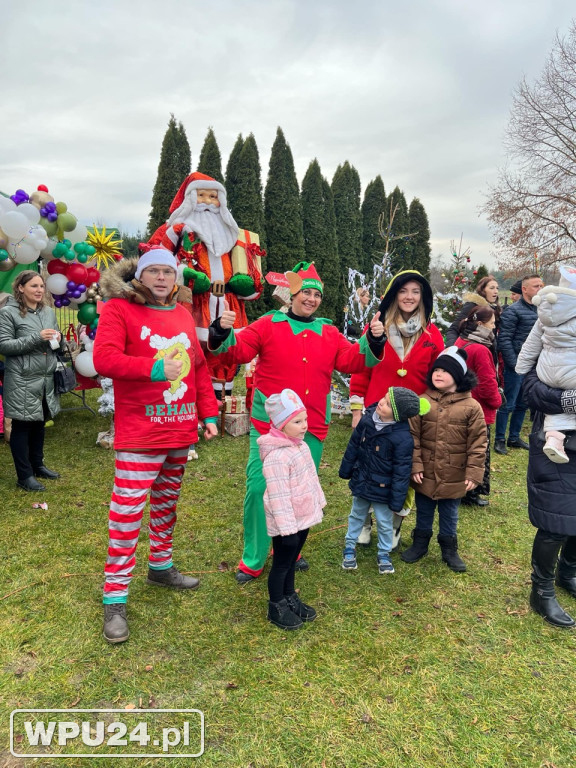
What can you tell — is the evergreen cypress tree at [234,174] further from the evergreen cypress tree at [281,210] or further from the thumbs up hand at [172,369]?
the thumbs up hand at [172,369]

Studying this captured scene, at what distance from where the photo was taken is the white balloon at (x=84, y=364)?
6.53 meters

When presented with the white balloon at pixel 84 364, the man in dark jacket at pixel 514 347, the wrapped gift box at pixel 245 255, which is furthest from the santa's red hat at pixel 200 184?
the man in dark jacket at pixel 514 347

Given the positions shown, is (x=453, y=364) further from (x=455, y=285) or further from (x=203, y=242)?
(x=455, y=285)

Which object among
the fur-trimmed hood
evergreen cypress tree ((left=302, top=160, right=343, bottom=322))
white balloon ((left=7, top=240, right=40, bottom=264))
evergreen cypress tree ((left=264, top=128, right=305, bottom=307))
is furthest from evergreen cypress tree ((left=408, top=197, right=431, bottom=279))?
the fur-trimmed hood

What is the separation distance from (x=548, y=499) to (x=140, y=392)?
247 centimetres

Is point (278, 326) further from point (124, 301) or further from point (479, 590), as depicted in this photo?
point (479, 590)

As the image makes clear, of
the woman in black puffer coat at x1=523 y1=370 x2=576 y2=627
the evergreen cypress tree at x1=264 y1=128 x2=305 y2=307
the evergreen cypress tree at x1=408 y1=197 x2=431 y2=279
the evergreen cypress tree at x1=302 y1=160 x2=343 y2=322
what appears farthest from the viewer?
the evergreen cypress tree at x1=408 y1=197 x2=431 y2=279

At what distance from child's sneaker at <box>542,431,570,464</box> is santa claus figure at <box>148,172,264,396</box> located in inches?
124

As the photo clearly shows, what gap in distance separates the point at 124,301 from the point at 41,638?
1982 millimetres

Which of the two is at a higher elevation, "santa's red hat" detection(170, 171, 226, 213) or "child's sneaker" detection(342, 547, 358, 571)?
"santa's red hat" detection(170, 171, 226, 213)

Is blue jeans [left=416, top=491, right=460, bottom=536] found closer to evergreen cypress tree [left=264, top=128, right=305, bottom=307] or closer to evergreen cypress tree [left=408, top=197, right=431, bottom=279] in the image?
evergreen cypress tree [left=264, top=128, right=305, bottom=307]

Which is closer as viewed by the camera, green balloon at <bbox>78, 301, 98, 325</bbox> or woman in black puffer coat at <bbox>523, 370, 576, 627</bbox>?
woman in black puffer coat at <bbox>523, 370, 576, 627</bbox>

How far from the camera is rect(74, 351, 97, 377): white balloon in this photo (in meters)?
6.53

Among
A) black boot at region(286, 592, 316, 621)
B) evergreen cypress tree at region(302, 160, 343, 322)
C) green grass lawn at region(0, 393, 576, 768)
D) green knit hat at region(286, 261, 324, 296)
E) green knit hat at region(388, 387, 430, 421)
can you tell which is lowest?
green grass lawn at region(0, 393, 576, 768)
